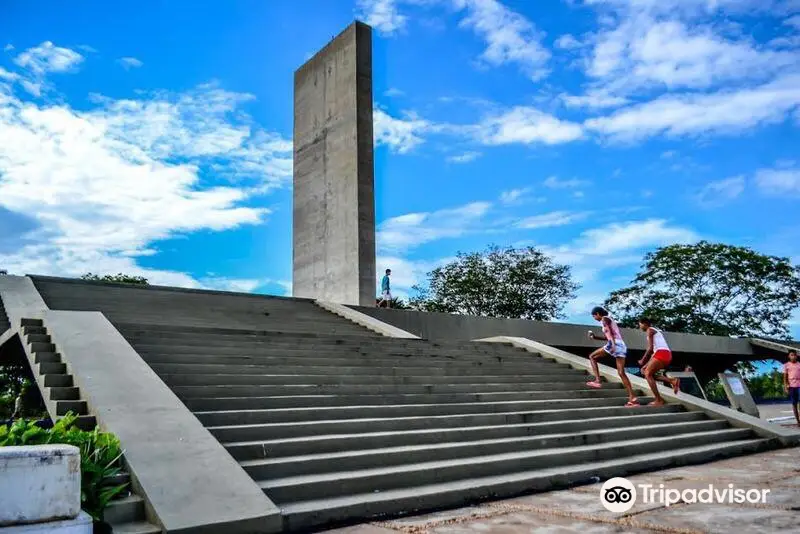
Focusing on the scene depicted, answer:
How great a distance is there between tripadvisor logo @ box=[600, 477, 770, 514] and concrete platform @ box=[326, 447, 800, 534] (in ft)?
0.24

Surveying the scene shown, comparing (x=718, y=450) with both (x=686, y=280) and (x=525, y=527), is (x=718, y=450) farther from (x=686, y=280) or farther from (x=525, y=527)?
(x=686, y=280)

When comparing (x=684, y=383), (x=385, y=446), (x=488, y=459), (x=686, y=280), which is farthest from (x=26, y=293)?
(x=686, y=280)

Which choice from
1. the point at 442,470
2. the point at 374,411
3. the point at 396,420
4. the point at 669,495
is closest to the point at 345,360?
the point at 374,411

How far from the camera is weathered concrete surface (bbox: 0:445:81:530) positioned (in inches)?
126

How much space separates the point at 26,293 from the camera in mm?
10805

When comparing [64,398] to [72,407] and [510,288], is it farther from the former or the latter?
[510,288]

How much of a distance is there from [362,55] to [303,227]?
5.05m

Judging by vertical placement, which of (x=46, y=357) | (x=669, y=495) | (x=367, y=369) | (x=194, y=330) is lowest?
(x=669, y=495)

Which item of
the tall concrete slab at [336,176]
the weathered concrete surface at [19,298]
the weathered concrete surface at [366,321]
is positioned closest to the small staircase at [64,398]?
the weathered concrete surface at [19,298]

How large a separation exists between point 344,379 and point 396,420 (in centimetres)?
139

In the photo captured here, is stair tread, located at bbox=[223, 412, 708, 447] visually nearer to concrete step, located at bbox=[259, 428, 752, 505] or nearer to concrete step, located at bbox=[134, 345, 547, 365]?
concrete step, located at bbox=[259, 428, 752, 505]

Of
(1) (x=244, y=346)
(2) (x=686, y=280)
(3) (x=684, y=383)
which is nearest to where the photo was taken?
(1) (x=244, y=346)

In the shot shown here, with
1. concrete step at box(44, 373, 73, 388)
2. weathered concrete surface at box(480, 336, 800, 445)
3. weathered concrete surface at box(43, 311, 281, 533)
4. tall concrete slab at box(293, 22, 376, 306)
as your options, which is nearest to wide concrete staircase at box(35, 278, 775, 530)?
weathered concrete surface at box(480, 336, 800, 445)

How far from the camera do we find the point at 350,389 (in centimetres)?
744
